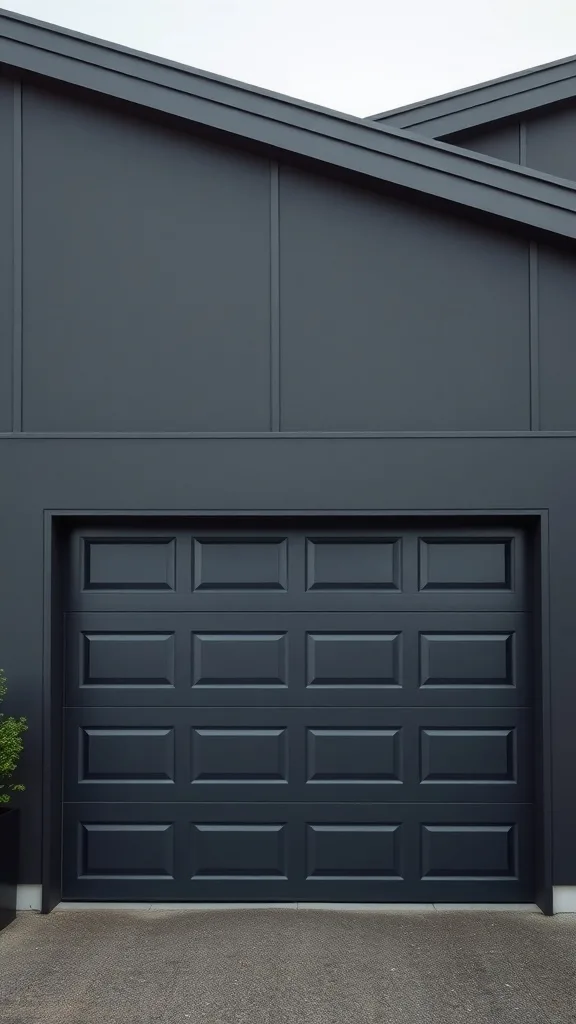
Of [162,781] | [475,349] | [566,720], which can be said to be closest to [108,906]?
[162,781]

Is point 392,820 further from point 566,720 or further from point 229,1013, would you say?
point 229,1013

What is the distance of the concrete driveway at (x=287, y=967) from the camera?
322 centimetres

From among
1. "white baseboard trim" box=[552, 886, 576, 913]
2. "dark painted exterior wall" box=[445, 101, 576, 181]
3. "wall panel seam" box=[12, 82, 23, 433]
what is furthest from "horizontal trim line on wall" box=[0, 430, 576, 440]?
"white baseboard trim" box=[552, 886, 576, 913]

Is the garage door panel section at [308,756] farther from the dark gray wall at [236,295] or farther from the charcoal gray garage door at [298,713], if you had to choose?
the dark gray wall at [236,295]

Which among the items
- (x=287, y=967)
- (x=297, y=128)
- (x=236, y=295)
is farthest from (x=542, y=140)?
(x=287, y=967)

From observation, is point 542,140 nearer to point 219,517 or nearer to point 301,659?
point 219,517

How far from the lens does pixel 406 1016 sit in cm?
318

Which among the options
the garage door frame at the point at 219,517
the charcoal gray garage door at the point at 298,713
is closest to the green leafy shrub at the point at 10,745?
the garage door frame at the point at 219,517

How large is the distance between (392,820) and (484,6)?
10.5 meters

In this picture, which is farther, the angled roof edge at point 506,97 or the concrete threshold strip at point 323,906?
the angled roof edge at point 506,97

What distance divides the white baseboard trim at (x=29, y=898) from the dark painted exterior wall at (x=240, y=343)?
3.46 ft

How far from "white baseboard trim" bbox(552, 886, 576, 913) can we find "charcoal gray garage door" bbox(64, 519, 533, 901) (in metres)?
0.18

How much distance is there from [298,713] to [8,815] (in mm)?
1768

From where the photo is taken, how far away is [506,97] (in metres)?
5.50
